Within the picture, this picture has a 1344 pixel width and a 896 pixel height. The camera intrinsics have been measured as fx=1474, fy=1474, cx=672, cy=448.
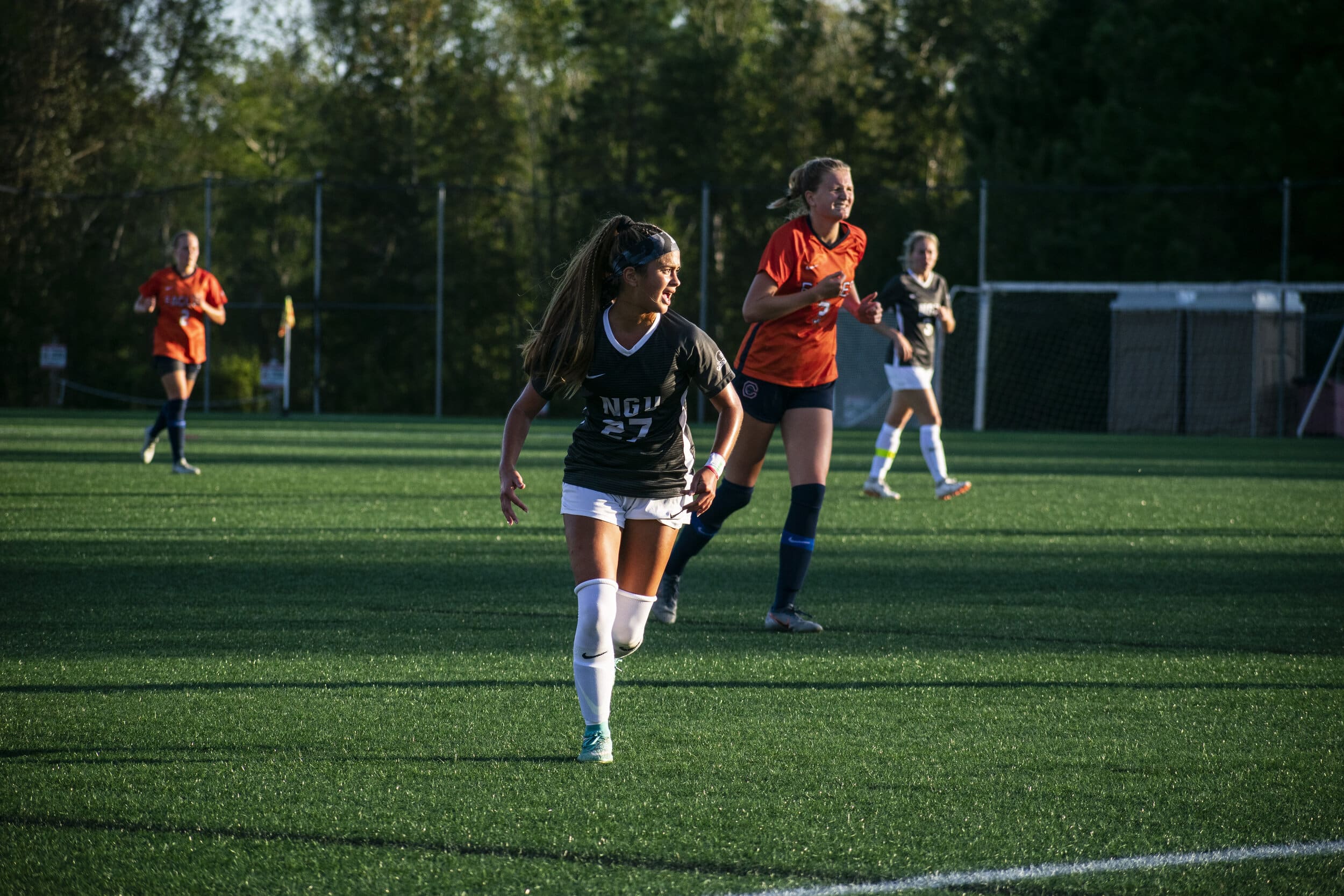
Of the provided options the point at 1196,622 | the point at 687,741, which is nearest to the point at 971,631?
the point at 1196,622

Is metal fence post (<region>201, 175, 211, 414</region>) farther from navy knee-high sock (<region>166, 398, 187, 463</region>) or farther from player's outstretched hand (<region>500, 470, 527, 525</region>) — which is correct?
player's outstretched hand (<region>500, 470, 527, 525</region>)

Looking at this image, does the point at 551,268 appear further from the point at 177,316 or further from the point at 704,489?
the point at 704,489

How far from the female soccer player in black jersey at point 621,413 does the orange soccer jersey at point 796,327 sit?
1937mm

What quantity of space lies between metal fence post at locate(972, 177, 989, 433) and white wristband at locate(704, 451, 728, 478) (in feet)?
79.4

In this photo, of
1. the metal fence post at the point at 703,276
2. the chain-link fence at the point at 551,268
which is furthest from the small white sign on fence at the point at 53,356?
the metal fence post at the point at 703,276

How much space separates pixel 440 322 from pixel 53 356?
9166 millimetres

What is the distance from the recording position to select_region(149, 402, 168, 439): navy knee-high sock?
46.4 ft

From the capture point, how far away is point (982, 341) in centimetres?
2834

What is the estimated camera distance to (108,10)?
39.5 meters

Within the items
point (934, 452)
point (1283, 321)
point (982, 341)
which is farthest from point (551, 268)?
point (934, 452)

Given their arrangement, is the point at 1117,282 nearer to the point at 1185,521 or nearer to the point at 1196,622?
the point at 1185,521

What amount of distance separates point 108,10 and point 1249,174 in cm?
2917

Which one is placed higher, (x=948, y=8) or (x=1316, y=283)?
(x=948, y=8)

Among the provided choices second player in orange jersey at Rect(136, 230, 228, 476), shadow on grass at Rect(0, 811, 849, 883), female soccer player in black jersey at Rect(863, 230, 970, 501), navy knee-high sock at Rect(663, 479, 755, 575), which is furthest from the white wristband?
second player in orange jersey at Rect(136, 230, 228, 476)
